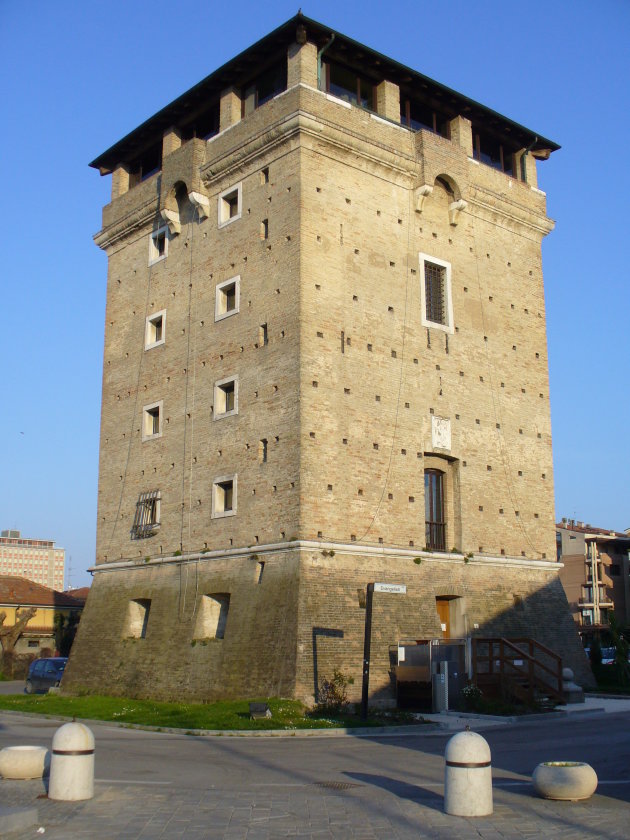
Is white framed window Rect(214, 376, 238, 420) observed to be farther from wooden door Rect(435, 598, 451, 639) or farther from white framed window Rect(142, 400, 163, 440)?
wooden door Rect(435, 598, 451, 639)

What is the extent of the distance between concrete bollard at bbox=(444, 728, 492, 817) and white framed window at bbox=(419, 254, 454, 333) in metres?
20.5

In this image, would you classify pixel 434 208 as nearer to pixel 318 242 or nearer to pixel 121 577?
pixel 318 242

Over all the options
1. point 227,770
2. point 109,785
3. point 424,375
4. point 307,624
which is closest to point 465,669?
point 307,624

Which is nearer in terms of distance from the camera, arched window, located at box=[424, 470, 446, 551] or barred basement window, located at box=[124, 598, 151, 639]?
arched window, located at box=[424, 470, 446, 551]

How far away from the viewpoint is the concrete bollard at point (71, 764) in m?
11.0

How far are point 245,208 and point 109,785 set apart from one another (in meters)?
20.3

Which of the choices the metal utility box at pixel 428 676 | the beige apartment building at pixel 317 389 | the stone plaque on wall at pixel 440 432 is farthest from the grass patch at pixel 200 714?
the stone plaque on wall at pixel 440 432

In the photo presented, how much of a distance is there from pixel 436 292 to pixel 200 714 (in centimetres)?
1525

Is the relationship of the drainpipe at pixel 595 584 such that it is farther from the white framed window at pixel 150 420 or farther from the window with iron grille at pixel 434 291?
the white framed window at pixel 150 420

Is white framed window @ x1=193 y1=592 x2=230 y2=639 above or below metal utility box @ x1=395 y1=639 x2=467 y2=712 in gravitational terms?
above

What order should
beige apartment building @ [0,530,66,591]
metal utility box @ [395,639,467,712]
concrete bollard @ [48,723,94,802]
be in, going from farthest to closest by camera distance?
beige apartment building @ [0,530,66,591] → metal utility box @ [395,639,467,712] → concrete bollard @ [48,723,94,802]

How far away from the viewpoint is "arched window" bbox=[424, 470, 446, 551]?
28328 mm

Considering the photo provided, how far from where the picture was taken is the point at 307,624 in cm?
2352

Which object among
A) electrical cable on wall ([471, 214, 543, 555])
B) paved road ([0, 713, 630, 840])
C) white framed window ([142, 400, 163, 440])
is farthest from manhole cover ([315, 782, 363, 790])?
white framed window ([142, 400, 163, 440])
